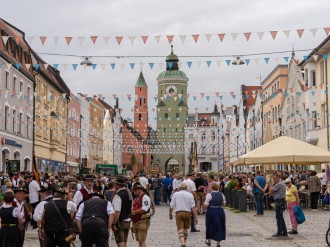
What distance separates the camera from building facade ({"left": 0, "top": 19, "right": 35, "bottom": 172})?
130 feet

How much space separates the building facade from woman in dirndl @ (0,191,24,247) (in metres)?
26.3

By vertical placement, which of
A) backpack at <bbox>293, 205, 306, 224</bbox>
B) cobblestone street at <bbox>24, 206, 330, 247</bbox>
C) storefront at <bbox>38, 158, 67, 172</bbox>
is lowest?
cobblestone street at <bbox>24, 206, 330, 247</bbox>

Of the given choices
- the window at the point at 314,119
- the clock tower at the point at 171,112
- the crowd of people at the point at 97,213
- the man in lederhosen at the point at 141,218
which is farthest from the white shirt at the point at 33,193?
the clock tower at the point at 171,112

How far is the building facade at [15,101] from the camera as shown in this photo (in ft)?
130

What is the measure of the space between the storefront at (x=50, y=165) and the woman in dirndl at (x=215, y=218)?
3728cm

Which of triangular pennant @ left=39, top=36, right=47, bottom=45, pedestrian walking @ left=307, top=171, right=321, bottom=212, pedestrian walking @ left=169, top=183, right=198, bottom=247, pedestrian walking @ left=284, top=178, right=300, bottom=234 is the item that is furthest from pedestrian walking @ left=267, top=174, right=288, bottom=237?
triangular pennant @ left=39, top=36, right=47, bottom=45

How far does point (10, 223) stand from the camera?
11.9m

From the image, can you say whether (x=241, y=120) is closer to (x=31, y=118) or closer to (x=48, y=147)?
(x=48, y=147)

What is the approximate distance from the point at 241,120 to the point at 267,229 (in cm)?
7604

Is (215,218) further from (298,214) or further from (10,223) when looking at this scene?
(10,223)

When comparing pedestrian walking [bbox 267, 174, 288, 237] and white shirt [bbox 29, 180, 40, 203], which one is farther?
white shirt [bbox 29, 180, 40, 203]

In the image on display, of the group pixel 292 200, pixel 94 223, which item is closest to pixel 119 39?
pixel 292 200

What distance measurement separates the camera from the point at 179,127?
148 metres

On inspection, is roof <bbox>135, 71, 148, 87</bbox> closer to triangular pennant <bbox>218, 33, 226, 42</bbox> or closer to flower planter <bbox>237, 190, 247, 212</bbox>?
flower planter <bbox>237, 190, 247, 212</bbox>
